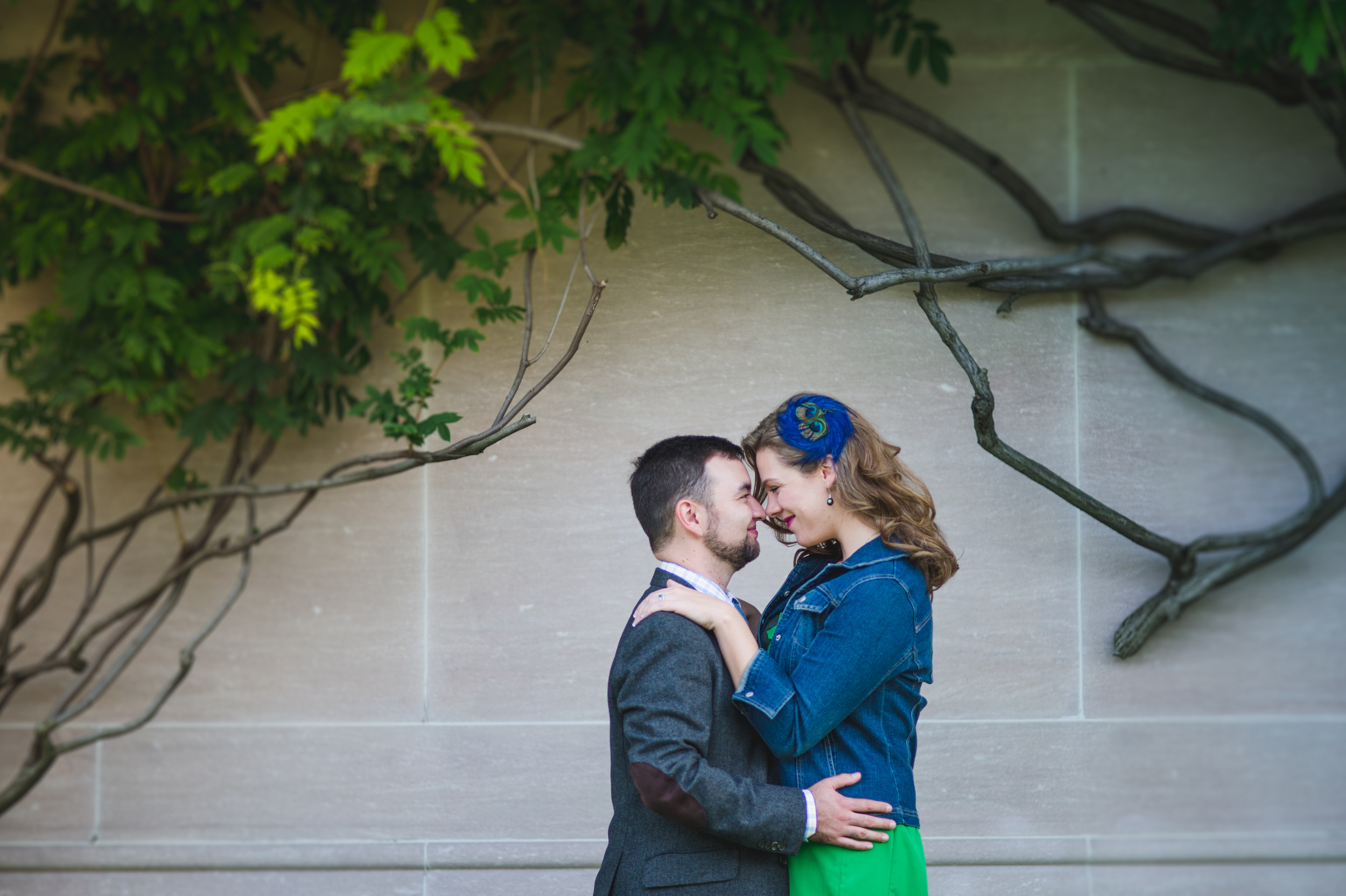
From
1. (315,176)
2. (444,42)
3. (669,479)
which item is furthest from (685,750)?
(315,176)

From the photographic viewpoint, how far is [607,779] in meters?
3.23

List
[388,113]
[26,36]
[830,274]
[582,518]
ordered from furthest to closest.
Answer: [26,36], [582,518], [388,113], [830,274]

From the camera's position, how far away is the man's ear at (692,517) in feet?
6.34

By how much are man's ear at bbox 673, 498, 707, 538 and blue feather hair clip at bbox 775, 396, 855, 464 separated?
0.21m

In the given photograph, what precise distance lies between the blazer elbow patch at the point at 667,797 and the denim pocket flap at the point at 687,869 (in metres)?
0.14

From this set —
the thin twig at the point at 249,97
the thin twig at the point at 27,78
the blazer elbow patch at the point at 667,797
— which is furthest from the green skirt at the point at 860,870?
the thin twig at the point at 27,78

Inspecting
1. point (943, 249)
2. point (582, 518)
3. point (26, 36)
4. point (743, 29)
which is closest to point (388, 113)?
point (743, 29)

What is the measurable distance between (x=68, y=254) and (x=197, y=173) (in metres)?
0.48

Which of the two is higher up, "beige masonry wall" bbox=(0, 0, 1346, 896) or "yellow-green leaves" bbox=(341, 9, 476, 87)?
"yellow-green leaves" bbox=(341, 9, 476, 87)

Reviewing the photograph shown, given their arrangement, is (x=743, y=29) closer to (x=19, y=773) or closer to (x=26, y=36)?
(x=26, y=36)

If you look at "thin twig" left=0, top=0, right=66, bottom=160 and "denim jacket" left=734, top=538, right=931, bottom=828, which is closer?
"denim jacket" left=734, top=538, right=931, bottom=828

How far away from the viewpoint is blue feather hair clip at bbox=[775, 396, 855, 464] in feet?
6.44

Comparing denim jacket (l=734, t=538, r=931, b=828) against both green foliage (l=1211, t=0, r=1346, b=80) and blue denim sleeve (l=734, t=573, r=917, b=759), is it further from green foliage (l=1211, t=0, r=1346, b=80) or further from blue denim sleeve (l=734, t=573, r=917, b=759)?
green foliage (l=1211, t=0, r=1346, b=80)

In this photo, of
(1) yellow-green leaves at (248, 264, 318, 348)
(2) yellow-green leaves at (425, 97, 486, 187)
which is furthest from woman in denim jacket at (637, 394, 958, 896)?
(1) yellow-green leaves at (248, 264, 318, 348)
